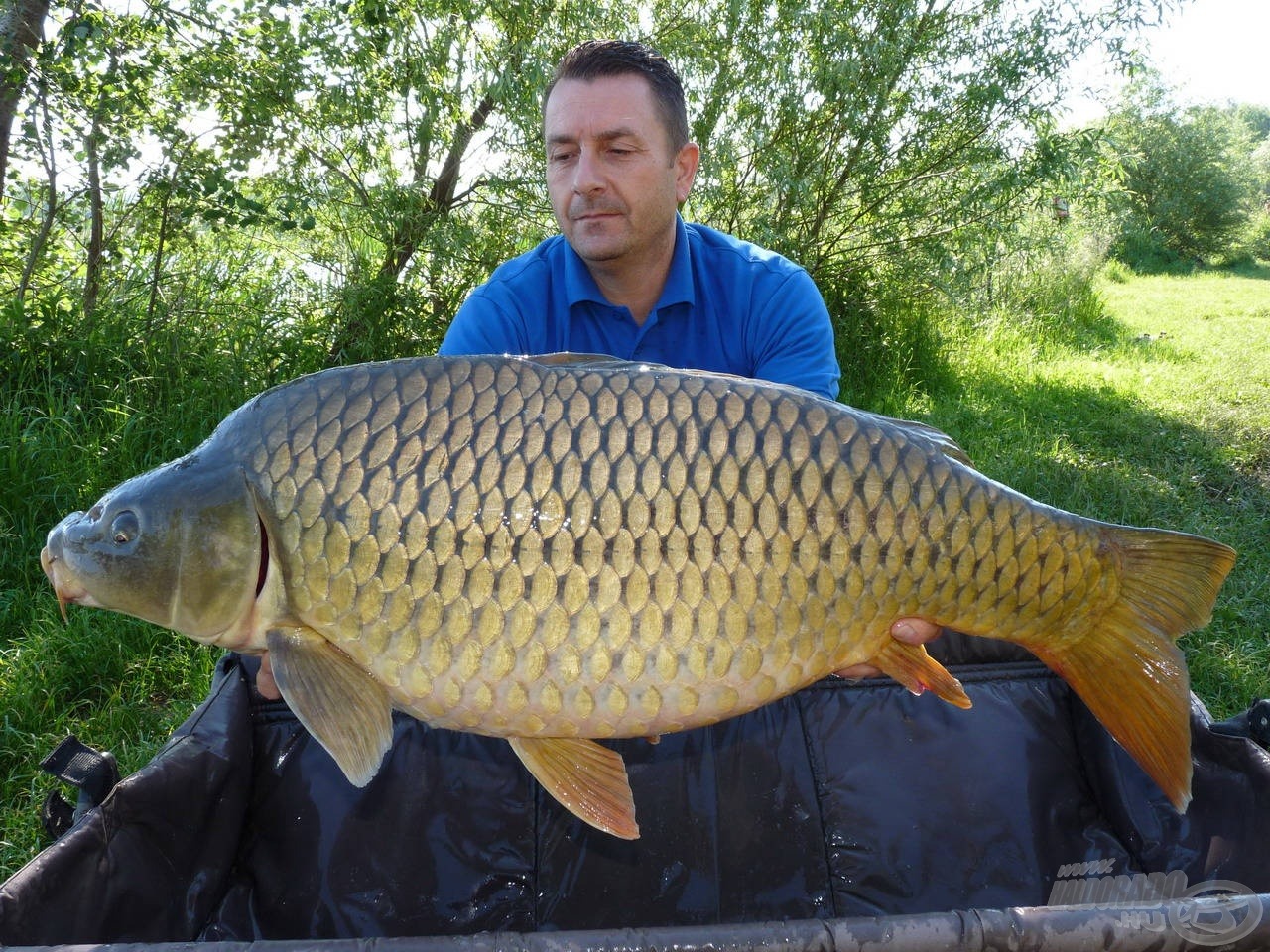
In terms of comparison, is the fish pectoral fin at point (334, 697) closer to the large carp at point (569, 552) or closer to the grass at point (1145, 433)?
the large carp at point (569, 552)

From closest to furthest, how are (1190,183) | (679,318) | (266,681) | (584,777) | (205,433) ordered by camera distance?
(584,777), (266,681), (679,318), (205,433), (1190,183)

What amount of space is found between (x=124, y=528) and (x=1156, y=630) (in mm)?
1212

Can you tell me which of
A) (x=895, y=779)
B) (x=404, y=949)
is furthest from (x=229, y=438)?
(x=895, y=779)

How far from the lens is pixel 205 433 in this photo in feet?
9.19

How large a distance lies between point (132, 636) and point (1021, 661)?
1.80 meters

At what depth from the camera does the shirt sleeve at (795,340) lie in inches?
72.9

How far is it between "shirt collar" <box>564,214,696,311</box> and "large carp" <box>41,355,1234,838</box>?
0.80 meters

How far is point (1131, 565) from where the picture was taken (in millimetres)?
1183

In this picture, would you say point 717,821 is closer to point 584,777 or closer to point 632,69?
point 584,777

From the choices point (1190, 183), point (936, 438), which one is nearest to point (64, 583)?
point (936, 438)

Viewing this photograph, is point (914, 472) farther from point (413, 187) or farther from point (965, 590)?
point (413, 187)

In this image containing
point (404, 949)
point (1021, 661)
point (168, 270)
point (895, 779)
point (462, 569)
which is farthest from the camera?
point (168, 270)

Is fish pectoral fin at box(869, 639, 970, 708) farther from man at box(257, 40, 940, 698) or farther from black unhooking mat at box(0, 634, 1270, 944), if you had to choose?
man at box(257, 40, 940, 698)

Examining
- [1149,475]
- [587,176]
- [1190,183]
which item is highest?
[1190,183]
